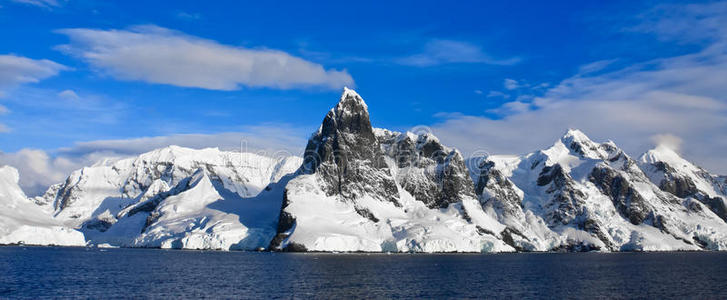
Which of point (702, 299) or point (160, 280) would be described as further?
point (160, 280)

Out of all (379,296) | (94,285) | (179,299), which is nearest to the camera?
(179,299)

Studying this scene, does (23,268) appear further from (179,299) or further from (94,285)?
(179,299)

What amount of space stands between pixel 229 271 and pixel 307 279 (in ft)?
85.0

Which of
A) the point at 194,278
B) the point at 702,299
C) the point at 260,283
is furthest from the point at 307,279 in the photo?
the point at 702,299

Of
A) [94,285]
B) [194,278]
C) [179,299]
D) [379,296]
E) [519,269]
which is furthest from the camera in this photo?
[519,269]

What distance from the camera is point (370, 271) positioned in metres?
133

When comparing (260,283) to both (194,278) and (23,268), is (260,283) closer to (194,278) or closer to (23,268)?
(194,278)

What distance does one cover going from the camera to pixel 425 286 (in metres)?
106

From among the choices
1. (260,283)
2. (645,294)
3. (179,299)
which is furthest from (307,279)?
(645,294)

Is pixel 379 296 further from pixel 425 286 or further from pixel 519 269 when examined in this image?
pixel 519 269

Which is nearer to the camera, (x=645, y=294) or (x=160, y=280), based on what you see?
(x=645, y=294)

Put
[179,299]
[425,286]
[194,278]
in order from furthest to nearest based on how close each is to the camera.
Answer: [194,278] → [425,286] → [179,299]

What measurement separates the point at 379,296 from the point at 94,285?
47217 mm

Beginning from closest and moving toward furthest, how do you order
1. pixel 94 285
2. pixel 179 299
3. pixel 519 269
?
pixel 179 299 < pixel 94 285 < pixel 519 269
